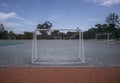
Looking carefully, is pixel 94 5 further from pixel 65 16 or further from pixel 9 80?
pixel 9 80

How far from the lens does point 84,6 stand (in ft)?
52.3

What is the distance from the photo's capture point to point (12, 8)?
61.6 feet

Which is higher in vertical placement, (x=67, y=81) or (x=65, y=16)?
(x=65, y=16)

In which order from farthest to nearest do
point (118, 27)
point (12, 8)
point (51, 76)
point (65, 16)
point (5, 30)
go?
point (118, 27)
point (5, 30)
point (65, 16)
point (12, 8)
point (51, 76)

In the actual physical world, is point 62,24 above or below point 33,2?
below

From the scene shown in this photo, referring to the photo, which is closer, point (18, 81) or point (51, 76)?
point (18, 81)

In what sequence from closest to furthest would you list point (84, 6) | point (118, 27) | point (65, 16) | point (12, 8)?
point (84, 6) < point (12, 8) < point (65, 16) < point (118, 27)

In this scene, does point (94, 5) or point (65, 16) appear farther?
point (65, 16)


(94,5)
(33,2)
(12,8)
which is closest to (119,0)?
(94,5)

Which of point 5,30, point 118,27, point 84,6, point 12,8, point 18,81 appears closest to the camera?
point 18,81

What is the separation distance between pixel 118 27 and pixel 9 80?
35.5 meters

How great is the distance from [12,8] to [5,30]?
14.1 metres

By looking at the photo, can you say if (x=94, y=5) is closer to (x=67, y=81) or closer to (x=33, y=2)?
(x=33, y=2)

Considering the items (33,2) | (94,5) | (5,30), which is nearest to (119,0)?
(94,5)
